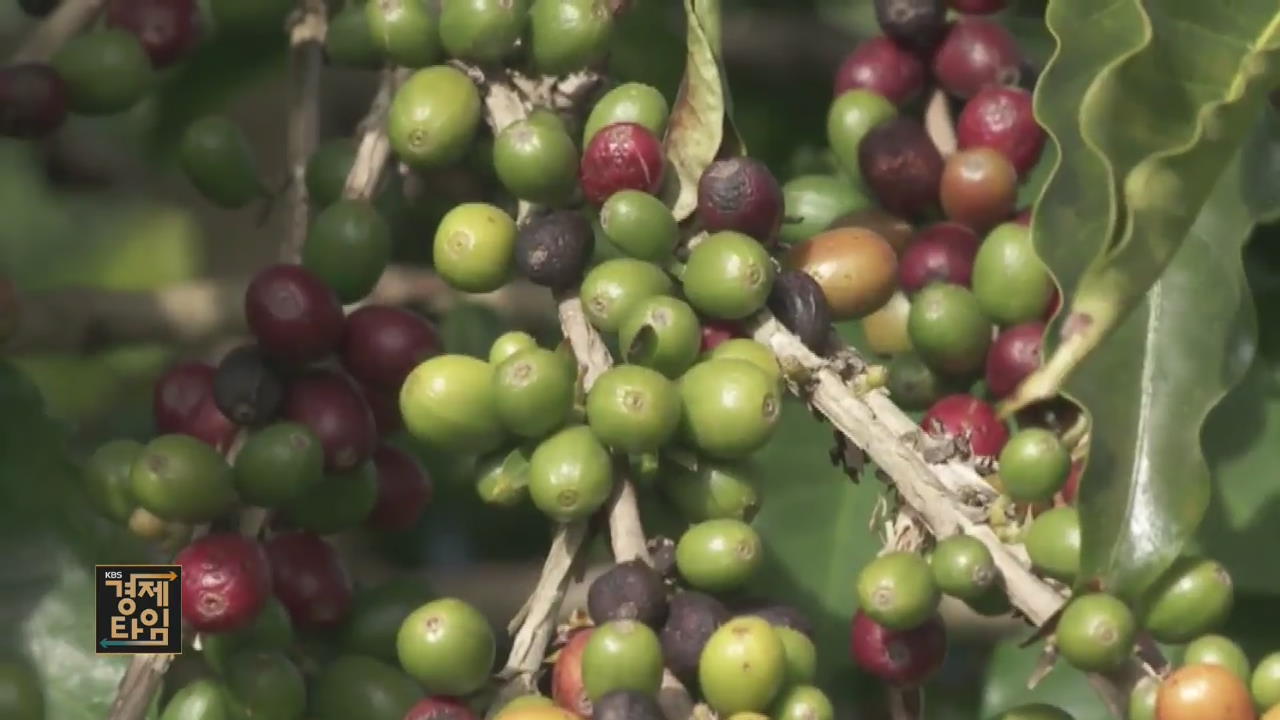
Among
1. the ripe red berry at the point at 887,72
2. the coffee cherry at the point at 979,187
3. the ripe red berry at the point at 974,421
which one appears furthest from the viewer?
the ripe red berry at the point at 887,72

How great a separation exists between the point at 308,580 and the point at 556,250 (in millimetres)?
255

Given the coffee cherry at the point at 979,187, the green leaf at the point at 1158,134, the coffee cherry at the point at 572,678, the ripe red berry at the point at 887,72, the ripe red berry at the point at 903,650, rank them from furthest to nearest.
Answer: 1. the ripe red berry at the point at 887,72
2. the coffee cherry at the point at 979,187
3. the ripe red berry at the point at 903,650
4. the coffee cherry at the point at 572,678
5. the green leaf at the point at 1158,134

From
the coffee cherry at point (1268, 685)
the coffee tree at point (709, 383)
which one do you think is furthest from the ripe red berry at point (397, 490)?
the coffee cherry at point (1268, 685)

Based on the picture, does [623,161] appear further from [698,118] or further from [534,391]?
[534,391]

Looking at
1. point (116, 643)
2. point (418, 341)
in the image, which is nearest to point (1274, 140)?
point (418, 341)

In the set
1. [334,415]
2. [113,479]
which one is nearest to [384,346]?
[334,415]

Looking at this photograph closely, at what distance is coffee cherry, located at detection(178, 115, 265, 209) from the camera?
4.57 ft

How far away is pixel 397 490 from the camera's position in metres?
1.29

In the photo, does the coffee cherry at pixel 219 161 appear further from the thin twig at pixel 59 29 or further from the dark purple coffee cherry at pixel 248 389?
the dark purple coffee cherry at pixel 248 389

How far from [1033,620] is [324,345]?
1.56 ft

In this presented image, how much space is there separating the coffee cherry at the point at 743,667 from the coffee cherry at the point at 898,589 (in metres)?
0.06

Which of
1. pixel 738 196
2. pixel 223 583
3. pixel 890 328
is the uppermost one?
pixel 738 196

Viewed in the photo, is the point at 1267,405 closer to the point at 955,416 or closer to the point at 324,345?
the point at 955,416

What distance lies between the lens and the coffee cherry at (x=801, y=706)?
1008 mm
